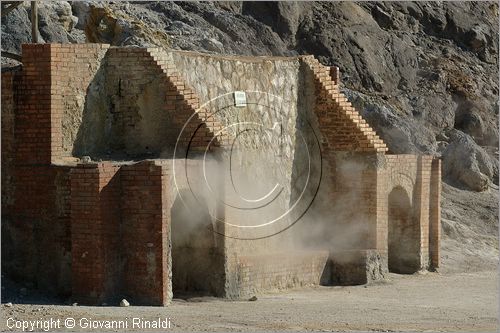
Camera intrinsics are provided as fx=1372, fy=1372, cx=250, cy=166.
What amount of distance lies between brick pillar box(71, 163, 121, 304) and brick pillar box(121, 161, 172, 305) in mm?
178

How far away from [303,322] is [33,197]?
15.3 ft

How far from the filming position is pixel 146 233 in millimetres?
19531

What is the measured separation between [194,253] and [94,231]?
2161 millimetres

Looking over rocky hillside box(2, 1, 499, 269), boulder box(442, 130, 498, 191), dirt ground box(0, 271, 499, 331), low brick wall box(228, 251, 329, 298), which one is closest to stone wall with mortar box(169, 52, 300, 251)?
low brick wall box(228, 251, 329, 298)

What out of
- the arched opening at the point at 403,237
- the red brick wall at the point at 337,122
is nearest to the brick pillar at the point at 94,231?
the red brick wall at the point at 337,122

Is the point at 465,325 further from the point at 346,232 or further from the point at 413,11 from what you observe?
the point at 413,11

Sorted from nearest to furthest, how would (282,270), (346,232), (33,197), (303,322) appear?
(303,322)
(33,197)
(282,270)
(346,232)

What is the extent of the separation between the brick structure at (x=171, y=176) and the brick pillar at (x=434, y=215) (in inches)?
24.3

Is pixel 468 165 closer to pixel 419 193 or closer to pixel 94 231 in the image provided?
pixel 419 193

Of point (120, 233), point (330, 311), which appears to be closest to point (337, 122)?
point (330, 311)

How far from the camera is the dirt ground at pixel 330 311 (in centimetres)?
1817

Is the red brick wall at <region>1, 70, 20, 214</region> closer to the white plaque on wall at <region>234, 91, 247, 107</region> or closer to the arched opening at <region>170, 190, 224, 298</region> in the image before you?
the arched opening at <region>170, 190, 224, 298</region>

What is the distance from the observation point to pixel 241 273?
21.1 metres

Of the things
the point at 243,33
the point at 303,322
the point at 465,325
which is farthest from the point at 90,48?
the point at 243,33
